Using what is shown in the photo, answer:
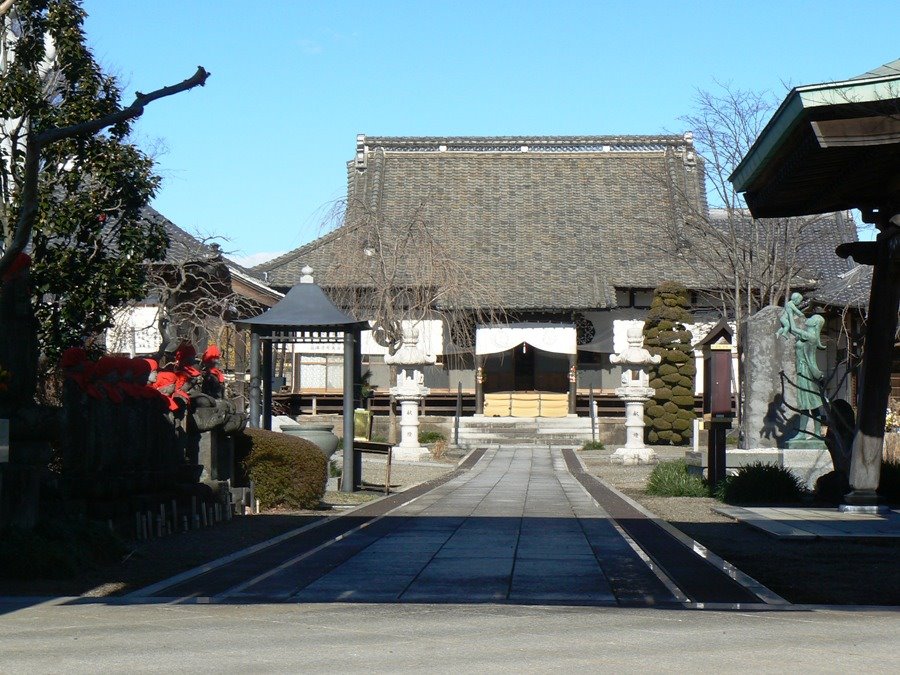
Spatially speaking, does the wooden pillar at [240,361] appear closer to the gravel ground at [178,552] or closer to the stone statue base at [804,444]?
the gravel ground at [178,552]

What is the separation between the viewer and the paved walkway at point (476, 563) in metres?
7.90

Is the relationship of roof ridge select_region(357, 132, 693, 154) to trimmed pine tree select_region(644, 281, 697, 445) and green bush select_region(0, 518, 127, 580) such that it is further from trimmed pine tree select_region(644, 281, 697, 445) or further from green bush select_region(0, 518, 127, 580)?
green bush select_region(0, 518, 127, 580)

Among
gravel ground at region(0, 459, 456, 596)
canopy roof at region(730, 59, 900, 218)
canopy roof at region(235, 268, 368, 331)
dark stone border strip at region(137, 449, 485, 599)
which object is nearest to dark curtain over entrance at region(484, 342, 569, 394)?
canopy roof at region(235, 268, 368, 331)

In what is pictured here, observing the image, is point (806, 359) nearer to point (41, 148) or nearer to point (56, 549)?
point (56, 549)

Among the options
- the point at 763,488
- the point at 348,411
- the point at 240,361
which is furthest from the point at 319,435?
the point at 240,361

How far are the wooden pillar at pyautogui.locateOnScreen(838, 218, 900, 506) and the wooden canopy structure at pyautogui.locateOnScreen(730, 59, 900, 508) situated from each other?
11 millimetres

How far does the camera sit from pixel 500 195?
4666cm

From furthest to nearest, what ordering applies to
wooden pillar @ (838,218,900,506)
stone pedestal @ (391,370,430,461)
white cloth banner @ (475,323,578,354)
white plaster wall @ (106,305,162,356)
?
white cloth banner @ (475,323,578,354) < stone pedestal @ (391,370,430,461) < white plaster wall @ (106,305,162,356) < wooden pillar @ (838,218,900,506)

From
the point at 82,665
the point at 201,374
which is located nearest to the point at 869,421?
the point at 201,374

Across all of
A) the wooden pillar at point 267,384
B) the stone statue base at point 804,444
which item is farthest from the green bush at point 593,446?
the wooden pillar at point 267,384

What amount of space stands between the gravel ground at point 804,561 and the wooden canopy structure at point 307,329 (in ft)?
16.7

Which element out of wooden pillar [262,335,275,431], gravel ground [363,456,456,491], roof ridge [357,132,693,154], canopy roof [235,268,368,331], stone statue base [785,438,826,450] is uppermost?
roof ridge [357,132,693,154]

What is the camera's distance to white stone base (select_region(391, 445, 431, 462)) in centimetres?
2859

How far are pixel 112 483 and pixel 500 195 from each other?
3679 centimetres
